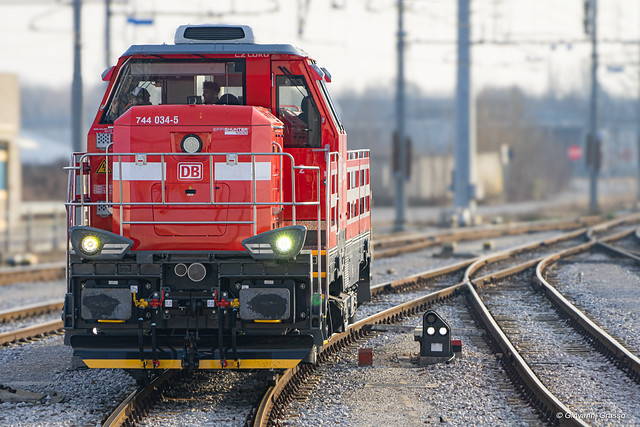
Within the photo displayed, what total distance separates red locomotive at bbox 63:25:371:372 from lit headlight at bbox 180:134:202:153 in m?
0.01

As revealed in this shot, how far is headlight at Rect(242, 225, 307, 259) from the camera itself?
8.09 m

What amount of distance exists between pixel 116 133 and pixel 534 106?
124 m

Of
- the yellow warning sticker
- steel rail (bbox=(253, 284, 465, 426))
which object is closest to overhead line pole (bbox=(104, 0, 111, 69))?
steel rail (bbox=(253, 284, 465, 426))

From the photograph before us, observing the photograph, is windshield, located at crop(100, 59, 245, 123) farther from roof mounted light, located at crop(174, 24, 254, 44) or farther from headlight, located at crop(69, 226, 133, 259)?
headlight, located at crop(69, 226, 133, 259)

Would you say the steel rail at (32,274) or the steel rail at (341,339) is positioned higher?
the steel rail at (341,339)

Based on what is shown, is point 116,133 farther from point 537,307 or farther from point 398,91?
point 398,91

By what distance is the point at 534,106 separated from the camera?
420 feet

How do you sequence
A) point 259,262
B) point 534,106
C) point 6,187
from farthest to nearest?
point 534,106, point 6,187, point 259,262

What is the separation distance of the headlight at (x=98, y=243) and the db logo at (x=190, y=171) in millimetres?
825

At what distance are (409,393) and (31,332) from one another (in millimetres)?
5926

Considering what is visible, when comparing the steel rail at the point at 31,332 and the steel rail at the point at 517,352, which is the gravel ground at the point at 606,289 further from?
the steel rail at the point at 31,332

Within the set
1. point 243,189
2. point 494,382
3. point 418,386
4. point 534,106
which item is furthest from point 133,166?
point 534,106

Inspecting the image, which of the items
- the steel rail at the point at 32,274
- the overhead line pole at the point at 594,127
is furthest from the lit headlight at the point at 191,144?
the overhead line pole at the point at 594,127

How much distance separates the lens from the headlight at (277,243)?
26.6 ft
